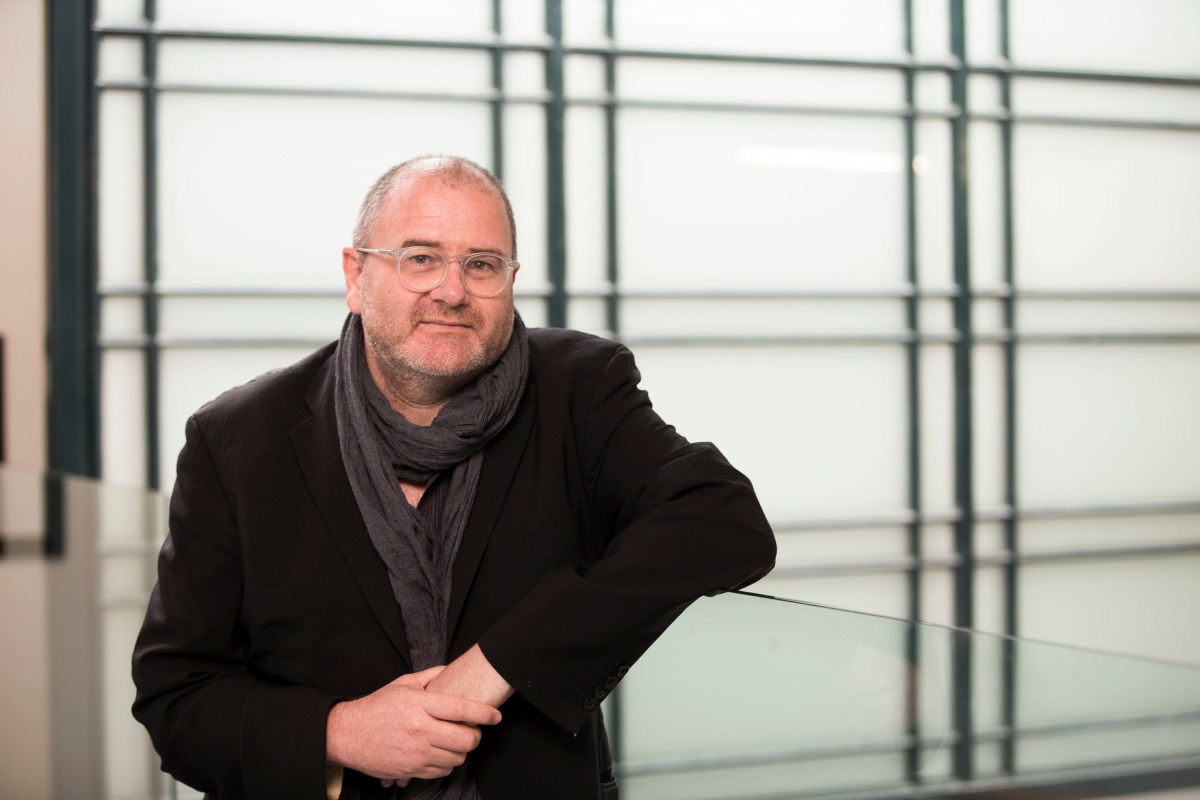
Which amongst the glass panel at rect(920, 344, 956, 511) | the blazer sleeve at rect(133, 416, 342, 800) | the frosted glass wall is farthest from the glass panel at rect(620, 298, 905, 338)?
the blazer sleeve at rect(133, 416, 342, 800)

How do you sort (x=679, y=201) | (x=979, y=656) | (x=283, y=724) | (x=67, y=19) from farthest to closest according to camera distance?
(x=679, y=201)
(x=67, y=19)
(x=283, y=724)
(x=979, y=656)

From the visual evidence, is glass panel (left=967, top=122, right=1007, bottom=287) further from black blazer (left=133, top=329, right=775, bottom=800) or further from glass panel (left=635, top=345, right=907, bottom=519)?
black blazer (left=133, top=329, right=775, bottom=800)

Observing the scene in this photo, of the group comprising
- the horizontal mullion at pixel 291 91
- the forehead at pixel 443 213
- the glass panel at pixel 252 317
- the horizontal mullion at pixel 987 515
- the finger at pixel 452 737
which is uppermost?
the horizontal mullion at pixel 291 91

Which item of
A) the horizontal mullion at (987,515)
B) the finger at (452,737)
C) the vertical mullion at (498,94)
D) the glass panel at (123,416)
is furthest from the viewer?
the horizontal mullion at (987,515)

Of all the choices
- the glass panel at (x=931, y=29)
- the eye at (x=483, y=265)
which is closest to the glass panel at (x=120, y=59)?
the glass panel at (x=931, y=29)

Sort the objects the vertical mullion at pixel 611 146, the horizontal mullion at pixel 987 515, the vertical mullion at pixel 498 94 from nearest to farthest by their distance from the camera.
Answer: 1. the vertical mullion at pixel 498 94
2. the vertical mullion at pixel 611 146
3. the horizontal mullion at pixel 987 515

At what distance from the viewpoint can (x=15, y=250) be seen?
14.0 ft

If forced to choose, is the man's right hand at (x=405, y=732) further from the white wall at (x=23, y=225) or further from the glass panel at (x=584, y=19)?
the glass panel at (x=584, y=19)

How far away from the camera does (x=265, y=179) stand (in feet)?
14.4

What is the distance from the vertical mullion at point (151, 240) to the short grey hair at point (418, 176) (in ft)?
10.9

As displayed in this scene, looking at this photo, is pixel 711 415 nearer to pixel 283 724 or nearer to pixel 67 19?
pixel 67 19

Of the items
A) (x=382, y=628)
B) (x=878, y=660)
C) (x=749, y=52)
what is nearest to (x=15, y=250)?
(x=749, y=52)

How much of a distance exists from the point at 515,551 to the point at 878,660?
43 centimetres

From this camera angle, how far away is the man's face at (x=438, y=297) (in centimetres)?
129
